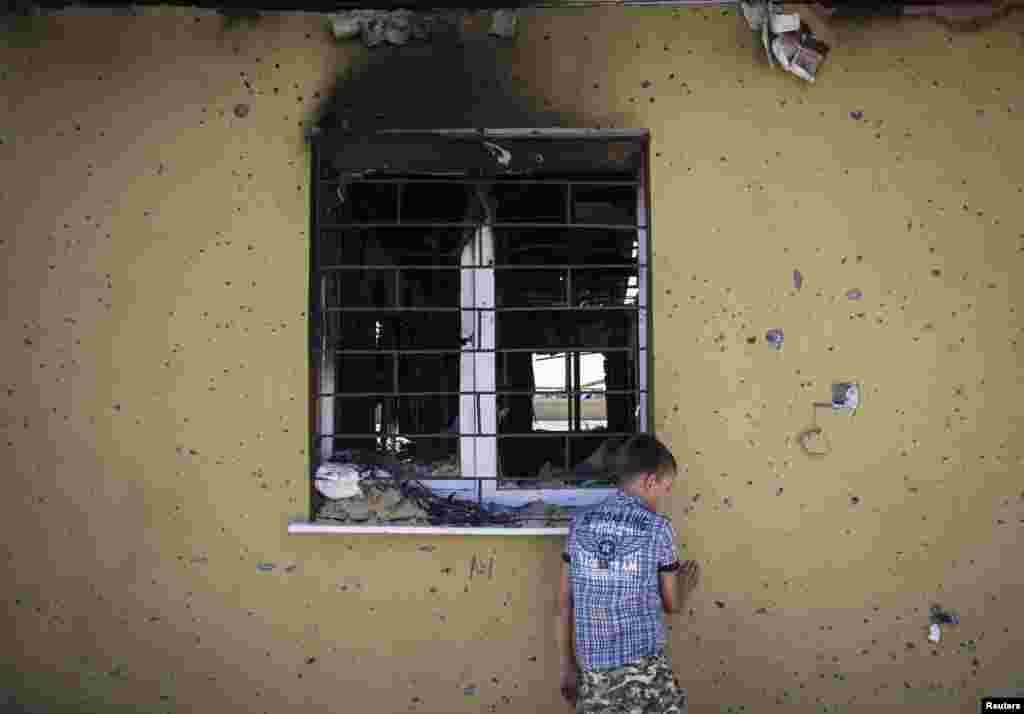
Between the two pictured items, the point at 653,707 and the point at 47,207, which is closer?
the point at 653,707

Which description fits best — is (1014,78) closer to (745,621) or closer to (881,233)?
(881,233)

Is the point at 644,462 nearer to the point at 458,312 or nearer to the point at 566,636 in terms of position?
the point at 566,636

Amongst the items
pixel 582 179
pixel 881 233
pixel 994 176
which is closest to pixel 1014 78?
pixel 994 176

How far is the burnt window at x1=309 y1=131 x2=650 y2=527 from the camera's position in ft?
10.5

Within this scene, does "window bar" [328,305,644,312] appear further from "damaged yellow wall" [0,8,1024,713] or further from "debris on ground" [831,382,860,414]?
"debris on ground" [831,382,860,414]

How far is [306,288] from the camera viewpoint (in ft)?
10.3

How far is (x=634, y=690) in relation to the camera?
2340mm

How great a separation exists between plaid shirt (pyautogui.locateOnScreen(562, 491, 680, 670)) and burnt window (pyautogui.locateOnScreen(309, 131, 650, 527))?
0.76 metres

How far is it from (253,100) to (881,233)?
2.39 metres

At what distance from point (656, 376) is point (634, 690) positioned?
115cm

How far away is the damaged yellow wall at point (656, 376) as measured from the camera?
3035 mm

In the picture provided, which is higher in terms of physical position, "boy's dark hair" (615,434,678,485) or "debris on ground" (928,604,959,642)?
"boy's dark hair" (615,434,678,485)

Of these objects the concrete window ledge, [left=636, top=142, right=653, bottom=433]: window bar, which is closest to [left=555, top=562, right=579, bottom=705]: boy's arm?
the concrete window ledge

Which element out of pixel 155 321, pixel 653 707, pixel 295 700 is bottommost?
pixel 295 700
